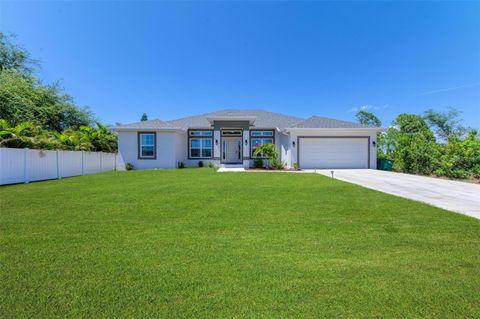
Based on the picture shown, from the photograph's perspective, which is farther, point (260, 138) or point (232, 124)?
point (260, 138)

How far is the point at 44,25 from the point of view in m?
15.4

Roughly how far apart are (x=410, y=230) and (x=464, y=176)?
38.0 feet

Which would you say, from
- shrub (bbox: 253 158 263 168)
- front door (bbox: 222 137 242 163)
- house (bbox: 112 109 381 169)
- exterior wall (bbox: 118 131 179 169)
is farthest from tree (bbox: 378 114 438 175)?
exterior wall (bbox: 118 131 179 169)

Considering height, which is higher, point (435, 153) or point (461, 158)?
point (435, 153)

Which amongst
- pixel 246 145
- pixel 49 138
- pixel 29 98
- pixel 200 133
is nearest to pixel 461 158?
pixel 246 145

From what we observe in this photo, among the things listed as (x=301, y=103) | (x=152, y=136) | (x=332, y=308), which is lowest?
(x=332, y=308)

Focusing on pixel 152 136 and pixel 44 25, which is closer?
pixel 44 25

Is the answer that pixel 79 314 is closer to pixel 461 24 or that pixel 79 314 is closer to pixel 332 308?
pixel 332 308

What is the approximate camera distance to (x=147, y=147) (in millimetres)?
18391

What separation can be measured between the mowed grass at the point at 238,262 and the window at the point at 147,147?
1298 centimetres

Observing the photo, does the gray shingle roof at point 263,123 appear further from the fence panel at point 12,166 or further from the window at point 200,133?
the fence panel at point 12,166

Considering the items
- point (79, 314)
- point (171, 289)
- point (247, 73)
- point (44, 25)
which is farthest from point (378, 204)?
point (44, 25)

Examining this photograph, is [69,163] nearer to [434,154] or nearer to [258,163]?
[258,163]

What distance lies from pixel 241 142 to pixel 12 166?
46.4 feet
